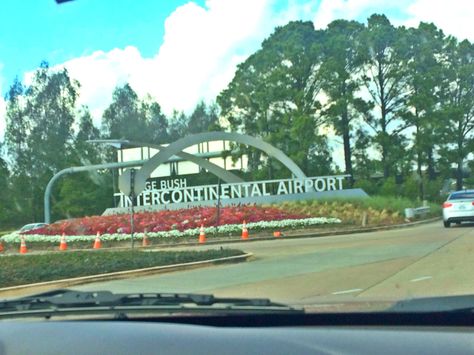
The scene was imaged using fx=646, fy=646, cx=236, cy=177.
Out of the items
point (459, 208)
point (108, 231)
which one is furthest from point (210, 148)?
point (459, 208)

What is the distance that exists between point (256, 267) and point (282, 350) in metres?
12.1

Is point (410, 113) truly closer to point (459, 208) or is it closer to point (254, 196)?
point (254, 196)

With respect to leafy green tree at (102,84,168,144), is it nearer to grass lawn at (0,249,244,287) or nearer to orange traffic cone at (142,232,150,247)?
orange traffic cone at (142,232,150,247)

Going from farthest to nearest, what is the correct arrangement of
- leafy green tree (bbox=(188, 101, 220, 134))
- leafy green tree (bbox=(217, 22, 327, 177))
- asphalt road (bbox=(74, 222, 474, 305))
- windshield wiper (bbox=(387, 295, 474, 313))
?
leafy green tree (bbox=(188, 101, 220, 134)) → leafy green tree (bbox=(217, 22, 327, 177)) → asphalt road (bbox=(74, 222, 474, 305)) → windshield wiper (bbox=(387, 295, 474, 313))

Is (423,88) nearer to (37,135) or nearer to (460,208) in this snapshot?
(460,208)

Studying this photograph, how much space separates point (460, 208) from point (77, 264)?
15.8m

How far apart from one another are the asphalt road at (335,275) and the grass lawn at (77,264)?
676mm

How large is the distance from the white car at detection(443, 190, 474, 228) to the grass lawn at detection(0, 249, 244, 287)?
1165 centimetres

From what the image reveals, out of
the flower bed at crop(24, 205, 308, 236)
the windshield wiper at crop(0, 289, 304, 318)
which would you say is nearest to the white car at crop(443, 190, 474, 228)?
the flower bed at crop(24, 205, 308, 236)

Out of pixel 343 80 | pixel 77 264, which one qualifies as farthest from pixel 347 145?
pixel 77 264

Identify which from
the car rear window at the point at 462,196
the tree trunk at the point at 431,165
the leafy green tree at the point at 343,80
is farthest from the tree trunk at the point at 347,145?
the car rear window at the point at 462,196

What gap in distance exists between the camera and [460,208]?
2430cm

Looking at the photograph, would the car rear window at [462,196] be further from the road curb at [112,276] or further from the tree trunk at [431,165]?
the tree trunk at [431,165]

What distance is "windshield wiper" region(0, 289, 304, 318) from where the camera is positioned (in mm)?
2773
